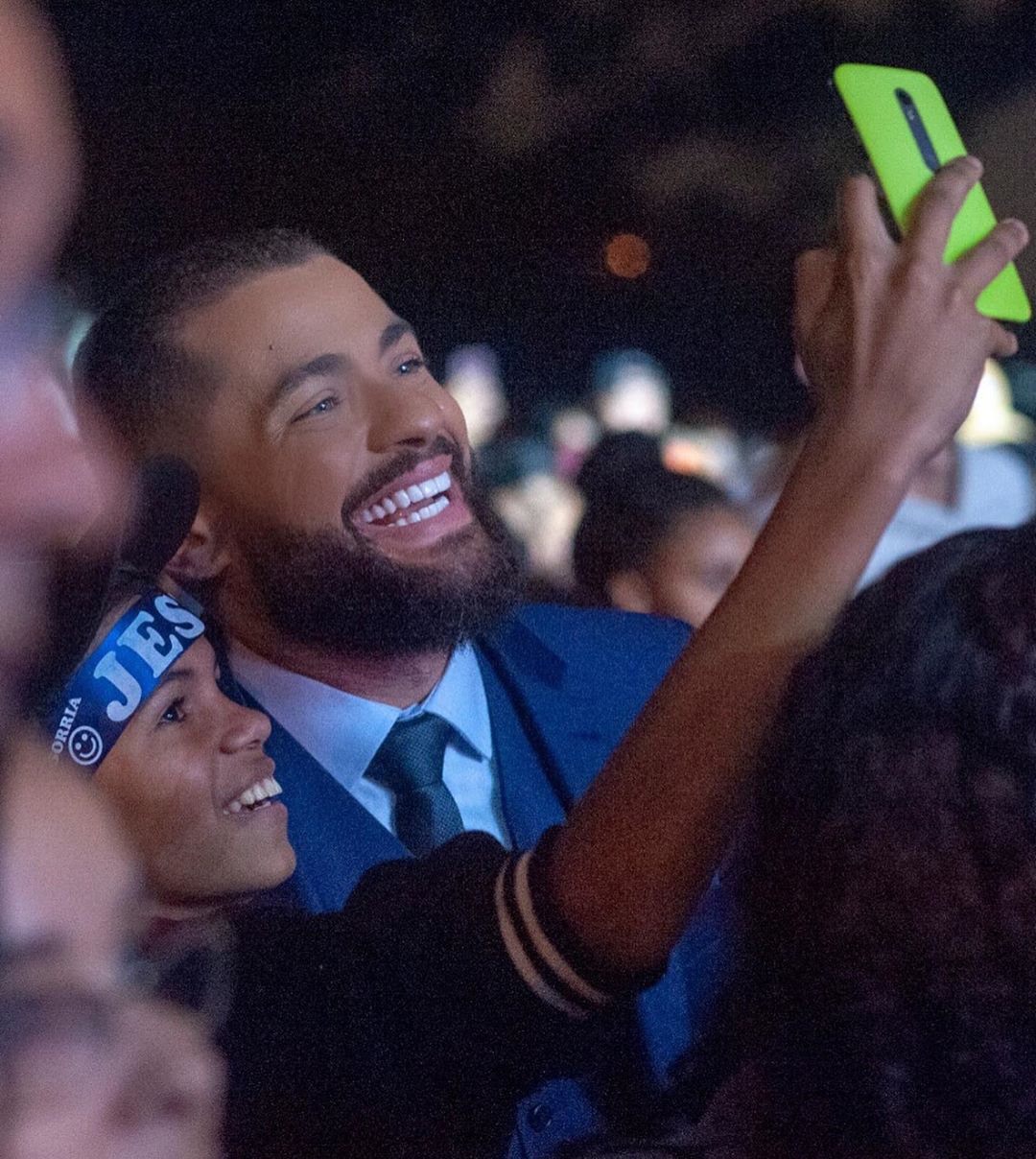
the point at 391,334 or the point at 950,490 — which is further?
the point at 950,490

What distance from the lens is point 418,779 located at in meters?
0.99

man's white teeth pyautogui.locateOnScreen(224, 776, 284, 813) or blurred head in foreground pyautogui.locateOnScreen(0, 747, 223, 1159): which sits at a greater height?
blurred head in foreground pyautogui.locateOnScreen(0, 747, 223, 1159)

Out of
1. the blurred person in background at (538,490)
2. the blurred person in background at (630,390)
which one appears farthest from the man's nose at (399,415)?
the blurred person in background at (630,390)

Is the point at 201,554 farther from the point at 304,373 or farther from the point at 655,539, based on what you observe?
the point at 655,539

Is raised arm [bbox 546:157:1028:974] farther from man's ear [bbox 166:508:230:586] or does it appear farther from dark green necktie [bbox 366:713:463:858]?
man's ear [bbox 166:508:230:586]

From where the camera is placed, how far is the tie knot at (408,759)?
0.99 metres

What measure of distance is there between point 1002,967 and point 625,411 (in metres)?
4.47

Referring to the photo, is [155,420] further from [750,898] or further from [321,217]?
[750,898]

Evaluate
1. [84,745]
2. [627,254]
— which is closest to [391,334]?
[84,745]

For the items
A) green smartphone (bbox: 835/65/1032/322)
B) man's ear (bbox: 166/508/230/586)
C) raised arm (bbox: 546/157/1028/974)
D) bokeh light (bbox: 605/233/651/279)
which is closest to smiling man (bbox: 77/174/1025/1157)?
man's ear (bbox: 166/508/230/586)

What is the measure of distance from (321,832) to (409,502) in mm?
274

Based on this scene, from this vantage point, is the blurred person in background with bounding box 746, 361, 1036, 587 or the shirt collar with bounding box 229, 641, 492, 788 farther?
the blurred person in background with bounding box 746, 361, 1036, 587

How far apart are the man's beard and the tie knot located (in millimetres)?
67

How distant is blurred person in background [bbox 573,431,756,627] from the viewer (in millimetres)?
1663
